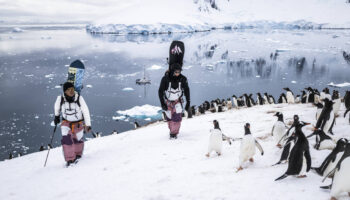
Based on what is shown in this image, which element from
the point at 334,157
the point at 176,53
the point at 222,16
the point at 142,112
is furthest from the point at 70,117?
the point at 222,16

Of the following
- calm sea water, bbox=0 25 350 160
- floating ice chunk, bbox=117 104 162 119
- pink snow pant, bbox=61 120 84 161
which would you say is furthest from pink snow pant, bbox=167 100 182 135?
floating ice chunk, bbox=117 104 162 119

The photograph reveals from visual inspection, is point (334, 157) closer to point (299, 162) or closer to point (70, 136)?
point (299, 162)

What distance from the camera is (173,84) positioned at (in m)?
5.84

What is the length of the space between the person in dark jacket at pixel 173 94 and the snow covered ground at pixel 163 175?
0.48 m

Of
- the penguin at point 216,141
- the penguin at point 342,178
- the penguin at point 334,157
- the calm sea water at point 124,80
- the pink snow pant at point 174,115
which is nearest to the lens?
the penguin at point 342,178

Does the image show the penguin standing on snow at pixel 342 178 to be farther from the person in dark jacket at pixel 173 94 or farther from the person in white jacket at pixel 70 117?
the person in white jacket at pixel 70 117

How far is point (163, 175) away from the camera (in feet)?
13.2

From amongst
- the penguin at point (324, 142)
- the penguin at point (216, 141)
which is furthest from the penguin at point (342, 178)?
the penguin at point (216, 141)

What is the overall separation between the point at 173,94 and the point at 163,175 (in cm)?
225

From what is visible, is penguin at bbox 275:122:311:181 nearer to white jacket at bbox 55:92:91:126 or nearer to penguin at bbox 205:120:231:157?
penguin at bbox 205:120:231:157

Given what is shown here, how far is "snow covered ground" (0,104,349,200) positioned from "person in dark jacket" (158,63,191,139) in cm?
48

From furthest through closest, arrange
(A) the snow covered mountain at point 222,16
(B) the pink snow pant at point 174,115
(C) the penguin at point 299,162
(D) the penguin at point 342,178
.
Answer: (A) the snow covered mountain at point 222,16 → (B) the pink snow pant at point 174,115 → (C) the penguin at point 299,162 → (D) the penguin at point 342,178

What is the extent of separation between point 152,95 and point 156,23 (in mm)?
75966

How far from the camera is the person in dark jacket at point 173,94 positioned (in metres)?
5.81
